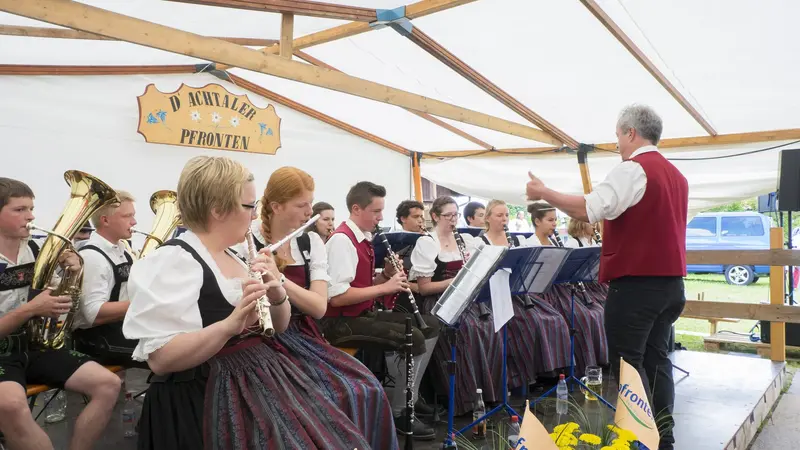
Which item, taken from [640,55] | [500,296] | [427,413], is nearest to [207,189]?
[500,296]

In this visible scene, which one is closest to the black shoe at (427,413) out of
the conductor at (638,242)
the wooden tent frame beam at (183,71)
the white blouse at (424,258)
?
the white blouse at (424,258)

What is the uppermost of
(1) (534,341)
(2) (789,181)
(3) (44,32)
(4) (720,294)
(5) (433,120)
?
(5) (433,120)

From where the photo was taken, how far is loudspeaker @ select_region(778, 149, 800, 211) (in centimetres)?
598

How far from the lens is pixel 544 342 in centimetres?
453

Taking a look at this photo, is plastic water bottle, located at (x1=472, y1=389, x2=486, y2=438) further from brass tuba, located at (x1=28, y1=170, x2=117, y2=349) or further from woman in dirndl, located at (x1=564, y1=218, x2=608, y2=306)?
woman in dirndl, located at (x1=564, y1=218, x2=608, y2=306)

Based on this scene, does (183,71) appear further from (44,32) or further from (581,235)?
(581,235)

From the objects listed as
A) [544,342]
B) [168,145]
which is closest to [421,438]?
[544,342]

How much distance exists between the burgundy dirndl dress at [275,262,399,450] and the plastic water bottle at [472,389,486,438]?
154 centimetres

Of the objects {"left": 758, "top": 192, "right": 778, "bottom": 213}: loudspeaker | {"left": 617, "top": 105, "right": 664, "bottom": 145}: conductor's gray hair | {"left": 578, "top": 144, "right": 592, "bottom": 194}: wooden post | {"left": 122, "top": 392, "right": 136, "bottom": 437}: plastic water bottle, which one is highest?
{"left": 578, "top": 144, "right": 592, "bottom": 194}: wooden post

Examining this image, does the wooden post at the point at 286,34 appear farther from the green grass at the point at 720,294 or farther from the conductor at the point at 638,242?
the green grass at the point at 720,294

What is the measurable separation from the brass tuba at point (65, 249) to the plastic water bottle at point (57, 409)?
4.81 ft

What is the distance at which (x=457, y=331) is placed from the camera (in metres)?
3.89

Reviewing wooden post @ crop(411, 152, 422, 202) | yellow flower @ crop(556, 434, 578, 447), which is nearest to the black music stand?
yellow flower @ crop(556, 434, 578, 447)

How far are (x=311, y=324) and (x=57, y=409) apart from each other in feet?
8.58
